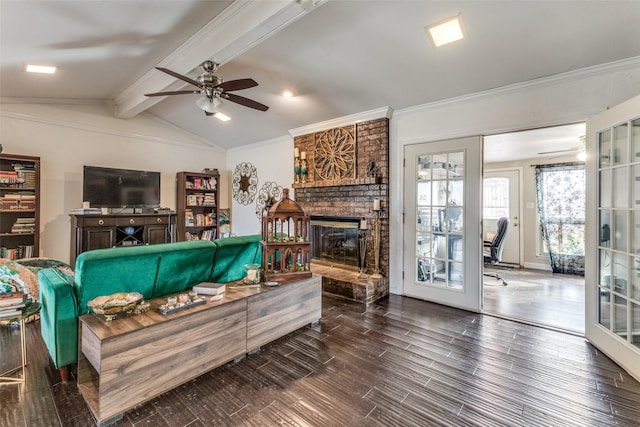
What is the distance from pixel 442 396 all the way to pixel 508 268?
16.7 feet

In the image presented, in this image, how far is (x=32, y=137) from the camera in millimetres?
4328

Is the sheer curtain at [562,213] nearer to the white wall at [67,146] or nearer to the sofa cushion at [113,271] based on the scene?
the sofa cushion at [113,271]

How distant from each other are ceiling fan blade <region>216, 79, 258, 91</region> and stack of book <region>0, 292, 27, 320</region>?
227cm

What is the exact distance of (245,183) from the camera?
20.5 feet

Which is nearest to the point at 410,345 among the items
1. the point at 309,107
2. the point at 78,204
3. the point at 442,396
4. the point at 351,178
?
the point at 442,396

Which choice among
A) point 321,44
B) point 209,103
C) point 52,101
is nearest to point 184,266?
point 209,103

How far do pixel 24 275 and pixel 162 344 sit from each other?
232 cm

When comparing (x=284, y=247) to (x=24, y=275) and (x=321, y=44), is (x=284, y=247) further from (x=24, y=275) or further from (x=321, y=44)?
(x=24, y=275)

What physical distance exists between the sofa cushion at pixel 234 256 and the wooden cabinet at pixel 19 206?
11.5ft

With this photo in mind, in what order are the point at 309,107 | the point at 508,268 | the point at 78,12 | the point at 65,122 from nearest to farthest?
the point at 78,12, the point at 309,107, the point at 65,122, the point at 508,268

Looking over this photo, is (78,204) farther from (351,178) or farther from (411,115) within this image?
(411,115)

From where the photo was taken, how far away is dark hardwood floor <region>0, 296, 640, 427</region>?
1.66 meters

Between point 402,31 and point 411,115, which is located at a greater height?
point 402,31

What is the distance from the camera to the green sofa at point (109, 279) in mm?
1854
